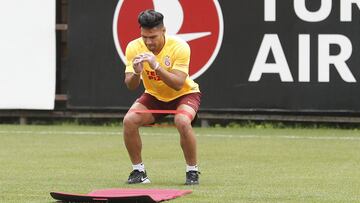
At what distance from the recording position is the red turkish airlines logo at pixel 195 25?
18.4m

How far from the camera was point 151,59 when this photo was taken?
1018cm

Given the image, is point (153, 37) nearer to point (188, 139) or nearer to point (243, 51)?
point (188, 139)

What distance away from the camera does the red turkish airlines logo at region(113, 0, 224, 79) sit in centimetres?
1839

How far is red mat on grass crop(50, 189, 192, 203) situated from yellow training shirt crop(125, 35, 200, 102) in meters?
1.52

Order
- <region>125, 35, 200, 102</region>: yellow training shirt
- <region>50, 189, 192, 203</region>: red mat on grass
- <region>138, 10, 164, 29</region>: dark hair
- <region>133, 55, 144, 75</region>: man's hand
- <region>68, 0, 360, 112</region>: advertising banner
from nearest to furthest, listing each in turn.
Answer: <region>50, 189, 192, 203</region>: red mat on grass
<region>133, 55, 144, 75</region>: man's hand
<region>138, 10, 164, 29</region>: dark hair
<region>125, 35, 200, 102</region>: yellow training shirt
<region>68, 0, 360, 112</region>: advertising banner

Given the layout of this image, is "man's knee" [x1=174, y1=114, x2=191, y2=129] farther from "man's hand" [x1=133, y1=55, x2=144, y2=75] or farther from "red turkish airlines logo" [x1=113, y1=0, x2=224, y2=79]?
"red turkish airlines logo" [x1=113, y1=0, x2=224, y2=79]

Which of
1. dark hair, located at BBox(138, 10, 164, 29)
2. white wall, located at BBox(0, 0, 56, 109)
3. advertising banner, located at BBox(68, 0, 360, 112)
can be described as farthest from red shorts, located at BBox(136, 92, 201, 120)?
white wall, located at BBox(0, 0, 56, 109)

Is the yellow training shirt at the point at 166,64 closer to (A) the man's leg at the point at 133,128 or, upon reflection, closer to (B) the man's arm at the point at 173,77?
(B) the man's arm at the point at 173,77

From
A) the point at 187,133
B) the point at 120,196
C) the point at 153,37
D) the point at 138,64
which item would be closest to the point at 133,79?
the point at 138,64

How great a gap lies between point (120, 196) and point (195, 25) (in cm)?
968

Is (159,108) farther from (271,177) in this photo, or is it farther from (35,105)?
(35,105)

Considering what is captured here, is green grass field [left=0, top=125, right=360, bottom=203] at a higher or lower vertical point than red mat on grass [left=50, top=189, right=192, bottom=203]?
lower

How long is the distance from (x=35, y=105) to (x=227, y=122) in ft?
10.7

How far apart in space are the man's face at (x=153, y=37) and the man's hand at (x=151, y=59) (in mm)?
249
